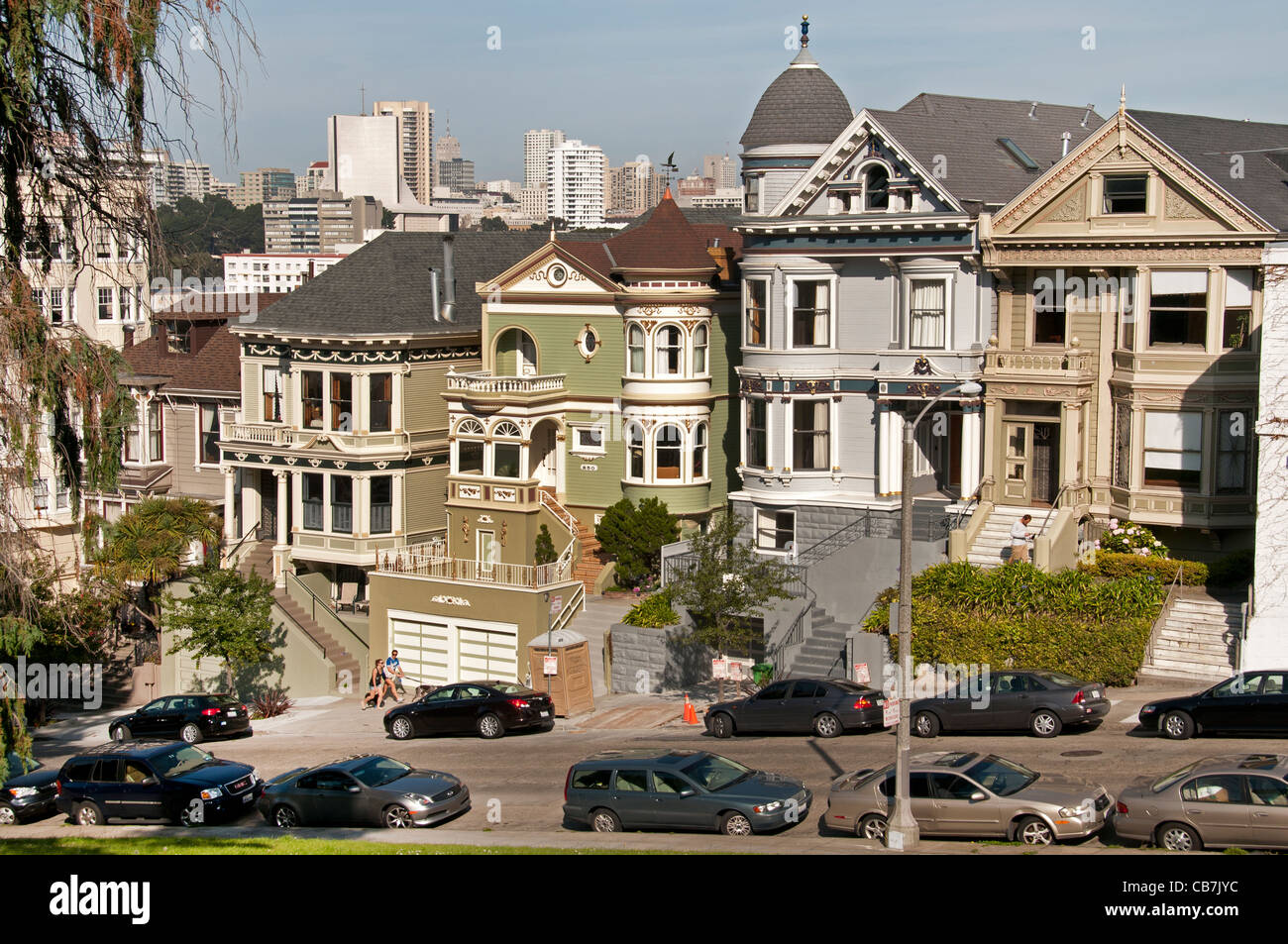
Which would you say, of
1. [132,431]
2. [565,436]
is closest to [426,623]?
[565,436]

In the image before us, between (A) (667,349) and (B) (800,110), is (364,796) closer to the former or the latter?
(A) (667,349)

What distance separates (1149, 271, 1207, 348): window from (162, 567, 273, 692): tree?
81.4 feet

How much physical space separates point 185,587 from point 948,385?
24.6m

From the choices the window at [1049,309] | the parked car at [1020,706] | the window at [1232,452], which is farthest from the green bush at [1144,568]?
the parked car at [1020,706]

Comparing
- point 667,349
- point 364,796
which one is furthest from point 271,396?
point 364,796

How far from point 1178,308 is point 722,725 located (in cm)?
1466

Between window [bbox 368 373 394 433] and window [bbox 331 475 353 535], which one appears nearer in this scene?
window [bbox 368 373 394 433]

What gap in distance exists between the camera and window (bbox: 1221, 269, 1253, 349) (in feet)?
114

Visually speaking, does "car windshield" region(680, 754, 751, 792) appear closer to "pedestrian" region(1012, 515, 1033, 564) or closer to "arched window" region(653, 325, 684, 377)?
"pedestrian" region(1012, 515, 1033, 564)

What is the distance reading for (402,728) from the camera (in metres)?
34.8

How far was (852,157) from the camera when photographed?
A: 130 ft

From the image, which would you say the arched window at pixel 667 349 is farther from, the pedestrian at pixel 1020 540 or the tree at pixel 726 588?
the pedestrian at pixel 1020 540

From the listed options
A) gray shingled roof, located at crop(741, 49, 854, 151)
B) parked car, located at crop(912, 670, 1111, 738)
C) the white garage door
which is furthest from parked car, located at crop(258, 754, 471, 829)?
gray shingled roof, located at crop(741, 49, 854, 151)
